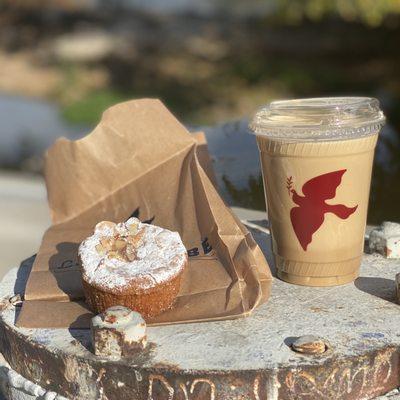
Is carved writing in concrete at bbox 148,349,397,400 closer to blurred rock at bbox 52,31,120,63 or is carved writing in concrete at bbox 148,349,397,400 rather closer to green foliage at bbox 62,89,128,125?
green foliage at bbox 62,89,128,125

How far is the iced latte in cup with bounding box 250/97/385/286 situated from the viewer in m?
1.72

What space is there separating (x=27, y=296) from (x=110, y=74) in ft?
32.4

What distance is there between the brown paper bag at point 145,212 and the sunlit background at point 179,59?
186 inches

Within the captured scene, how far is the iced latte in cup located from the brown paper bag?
0.34ft

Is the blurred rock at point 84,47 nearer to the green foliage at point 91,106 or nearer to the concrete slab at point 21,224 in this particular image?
the green foliage at point 91,106

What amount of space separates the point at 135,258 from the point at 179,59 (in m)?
10.8

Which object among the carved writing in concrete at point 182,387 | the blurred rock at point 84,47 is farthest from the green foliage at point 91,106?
the carved writing in concrete at point 182,387

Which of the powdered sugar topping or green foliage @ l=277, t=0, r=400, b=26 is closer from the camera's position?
the powdered sugar topping

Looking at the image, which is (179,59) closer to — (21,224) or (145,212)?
(21,224)

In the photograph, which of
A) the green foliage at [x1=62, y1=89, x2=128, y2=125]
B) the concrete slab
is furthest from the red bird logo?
the green foliage at [x1=62, y1=89, x2=128, y2=125]

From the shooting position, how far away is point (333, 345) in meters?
1.59

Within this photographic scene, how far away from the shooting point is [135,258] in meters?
1.72

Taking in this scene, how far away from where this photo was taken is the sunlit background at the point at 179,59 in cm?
913

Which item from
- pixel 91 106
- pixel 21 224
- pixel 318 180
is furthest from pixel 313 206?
pixel 91 106
